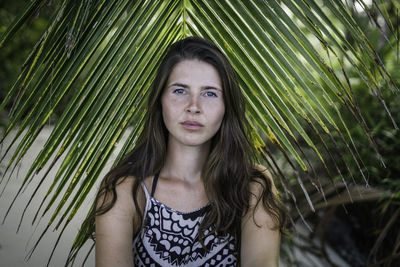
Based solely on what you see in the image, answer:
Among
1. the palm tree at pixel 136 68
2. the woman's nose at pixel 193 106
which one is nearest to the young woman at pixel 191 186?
the woman's nose at pixel 193 106

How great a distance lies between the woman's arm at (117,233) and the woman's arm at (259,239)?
0.39 m

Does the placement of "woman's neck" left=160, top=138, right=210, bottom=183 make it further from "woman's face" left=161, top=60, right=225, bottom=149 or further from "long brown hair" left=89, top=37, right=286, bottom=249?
"woman's face" left=161, top=60, right=225, bottom=149

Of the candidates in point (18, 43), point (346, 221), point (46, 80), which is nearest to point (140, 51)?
point (46, 80)

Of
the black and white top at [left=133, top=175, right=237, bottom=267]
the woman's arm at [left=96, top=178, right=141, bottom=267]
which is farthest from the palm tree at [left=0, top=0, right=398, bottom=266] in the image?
the black and white top at [left=133, top=175, right=237, bottom=267]

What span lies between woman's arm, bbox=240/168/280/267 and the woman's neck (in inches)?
9.7

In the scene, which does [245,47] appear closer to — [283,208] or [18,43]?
[283,208]

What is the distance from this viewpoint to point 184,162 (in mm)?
1401

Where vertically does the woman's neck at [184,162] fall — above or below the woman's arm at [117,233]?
above

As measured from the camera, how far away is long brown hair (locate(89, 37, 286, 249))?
128 cm

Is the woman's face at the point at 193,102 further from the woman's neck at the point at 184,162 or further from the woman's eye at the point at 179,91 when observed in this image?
the woman's neck at the point at 184,162

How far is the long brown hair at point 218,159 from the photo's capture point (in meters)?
1.28

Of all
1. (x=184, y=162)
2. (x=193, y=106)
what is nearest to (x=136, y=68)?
(x=193, y=106)

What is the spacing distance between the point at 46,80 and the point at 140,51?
0.25 m

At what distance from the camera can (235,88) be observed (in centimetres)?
126
